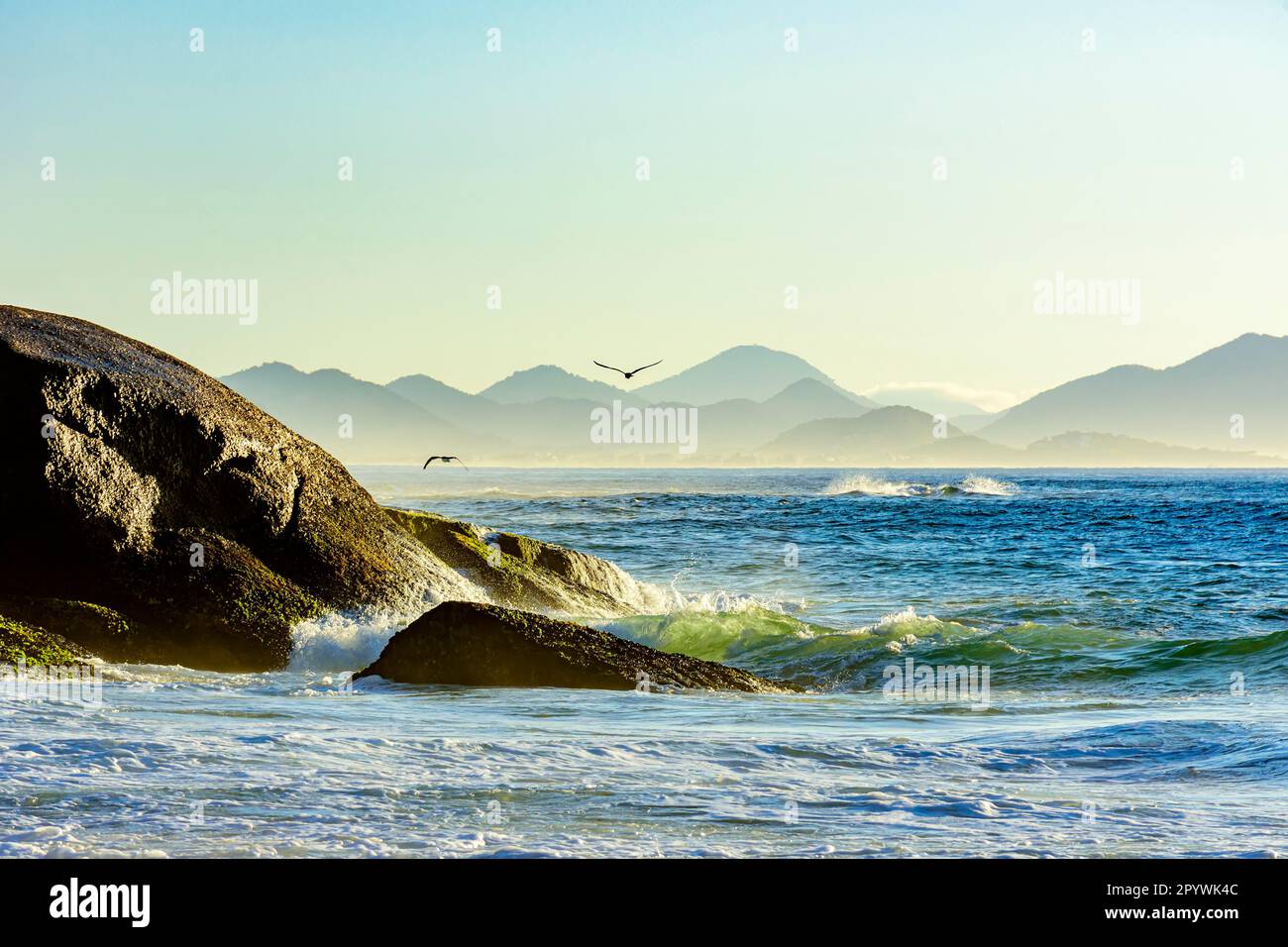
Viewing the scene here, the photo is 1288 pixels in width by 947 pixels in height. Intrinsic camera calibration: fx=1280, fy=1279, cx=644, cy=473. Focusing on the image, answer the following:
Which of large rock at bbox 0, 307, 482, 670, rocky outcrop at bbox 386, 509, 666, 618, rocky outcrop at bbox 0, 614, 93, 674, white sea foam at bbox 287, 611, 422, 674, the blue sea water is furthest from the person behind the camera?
rocky outcrop at bbox 386, 509, 666, 618

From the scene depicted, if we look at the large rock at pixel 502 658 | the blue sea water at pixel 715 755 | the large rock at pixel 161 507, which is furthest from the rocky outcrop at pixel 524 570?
the large rock at pixel 502 658

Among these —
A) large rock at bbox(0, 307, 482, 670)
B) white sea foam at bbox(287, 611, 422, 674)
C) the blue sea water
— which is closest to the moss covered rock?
the blue sea water

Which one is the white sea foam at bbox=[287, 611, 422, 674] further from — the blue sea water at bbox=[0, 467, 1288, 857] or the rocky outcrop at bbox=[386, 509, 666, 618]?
the rocky outcrop at bbox=[386, 509, 666, 618]

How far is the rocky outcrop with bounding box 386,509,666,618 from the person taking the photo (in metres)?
18.4

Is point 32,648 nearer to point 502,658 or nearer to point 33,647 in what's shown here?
point 33,647

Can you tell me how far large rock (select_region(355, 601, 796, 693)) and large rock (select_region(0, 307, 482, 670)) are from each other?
1.66 m

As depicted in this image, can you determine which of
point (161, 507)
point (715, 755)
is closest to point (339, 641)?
point (161, 507)

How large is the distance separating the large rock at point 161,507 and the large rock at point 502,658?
1657 mm

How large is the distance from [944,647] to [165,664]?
31.8 feet

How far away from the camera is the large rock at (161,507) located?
1261cm

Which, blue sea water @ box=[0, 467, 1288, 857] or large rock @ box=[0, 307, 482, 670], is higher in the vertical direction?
large rock @ box=[0, 307, 482, 670]
